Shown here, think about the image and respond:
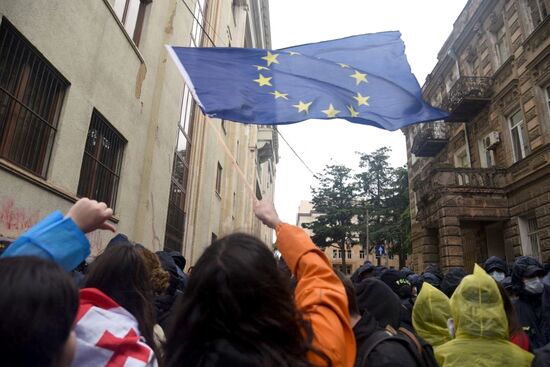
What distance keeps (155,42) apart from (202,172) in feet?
16.4

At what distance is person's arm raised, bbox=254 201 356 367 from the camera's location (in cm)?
139

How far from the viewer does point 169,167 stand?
10164 millimetres

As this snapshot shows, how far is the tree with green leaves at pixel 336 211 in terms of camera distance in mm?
44312

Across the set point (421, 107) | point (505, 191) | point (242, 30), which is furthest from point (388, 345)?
point (242, 30)

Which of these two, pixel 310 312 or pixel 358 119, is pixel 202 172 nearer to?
pixel 358 119

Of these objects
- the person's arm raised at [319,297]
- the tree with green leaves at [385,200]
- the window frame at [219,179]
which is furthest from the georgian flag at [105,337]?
the tree with green leaves at [385,200]

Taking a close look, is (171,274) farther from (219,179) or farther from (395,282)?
(219,179)

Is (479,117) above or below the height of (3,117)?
above

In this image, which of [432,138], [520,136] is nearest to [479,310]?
[520,136]

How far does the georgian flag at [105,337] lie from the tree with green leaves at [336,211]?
1615 inches

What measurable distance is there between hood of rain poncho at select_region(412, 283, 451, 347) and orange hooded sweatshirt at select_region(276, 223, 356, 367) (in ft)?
7.44

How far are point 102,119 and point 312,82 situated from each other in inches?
147

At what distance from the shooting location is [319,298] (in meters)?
1.47

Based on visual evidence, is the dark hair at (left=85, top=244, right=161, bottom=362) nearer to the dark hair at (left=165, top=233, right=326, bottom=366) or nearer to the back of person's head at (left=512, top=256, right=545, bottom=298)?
the dark hair at (left=165, top=233, right=326, bottom=366)
